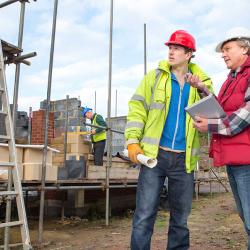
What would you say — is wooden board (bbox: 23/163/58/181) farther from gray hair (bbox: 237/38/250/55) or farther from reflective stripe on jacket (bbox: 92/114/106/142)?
gray hair (bbox: 237/38/250/55)

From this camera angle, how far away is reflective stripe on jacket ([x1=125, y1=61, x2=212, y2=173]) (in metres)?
3.16

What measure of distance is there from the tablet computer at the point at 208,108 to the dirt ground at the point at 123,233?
270 cm

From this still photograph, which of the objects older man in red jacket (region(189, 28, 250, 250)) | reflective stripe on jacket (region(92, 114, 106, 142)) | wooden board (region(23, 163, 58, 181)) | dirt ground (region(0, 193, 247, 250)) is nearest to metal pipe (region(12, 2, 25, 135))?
wooden board (region(23, 163, 58, 181))

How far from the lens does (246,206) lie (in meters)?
2.71

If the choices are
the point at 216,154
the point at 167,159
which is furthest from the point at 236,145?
the point at 167,159

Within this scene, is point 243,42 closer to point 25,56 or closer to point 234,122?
point 234,122

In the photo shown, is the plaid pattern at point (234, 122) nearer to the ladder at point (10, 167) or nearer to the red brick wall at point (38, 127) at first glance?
the ladder at point (10, 167)

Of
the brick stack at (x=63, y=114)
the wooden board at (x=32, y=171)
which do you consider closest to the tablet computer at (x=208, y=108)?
the wooden board at (x=32, y=171)

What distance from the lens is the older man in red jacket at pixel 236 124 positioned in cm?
272

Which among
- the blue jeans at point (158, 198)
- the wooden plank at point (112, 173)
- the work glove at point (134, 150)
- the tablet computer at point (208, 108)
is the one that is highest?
the tablet computer at point (208, 108)

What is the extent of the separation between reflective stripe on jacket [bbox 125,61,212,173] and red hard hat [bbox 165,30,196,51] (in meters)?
0.21

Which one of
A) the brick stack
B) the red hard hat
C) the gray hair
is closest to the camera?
the gray hair

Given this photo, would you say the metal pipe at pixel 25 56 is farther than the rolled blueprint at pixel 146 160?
Yes

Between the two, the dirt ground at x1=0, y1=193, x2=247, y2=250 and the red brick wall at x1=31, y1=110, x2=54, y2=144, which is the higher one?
the red brick wall at x1=31, y1=110, x2=54, y2=144
